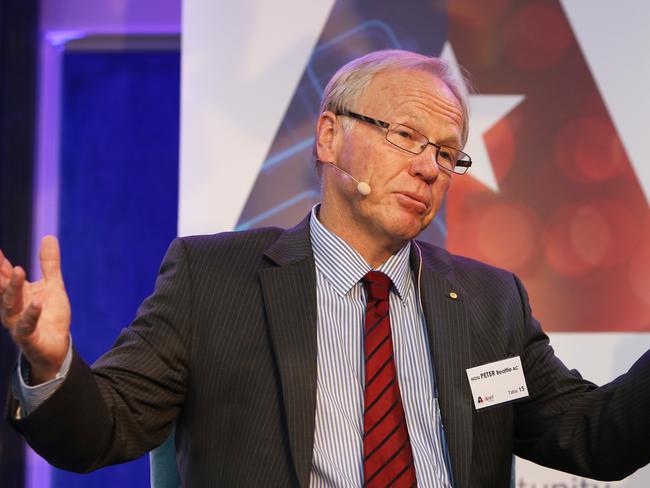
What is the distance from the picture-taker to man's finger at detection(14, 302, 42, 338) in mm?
1356

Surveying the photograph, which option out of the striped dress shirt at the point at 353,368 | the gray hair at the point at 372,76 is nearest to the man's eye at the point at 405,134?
the gray hair at the point at 372,76

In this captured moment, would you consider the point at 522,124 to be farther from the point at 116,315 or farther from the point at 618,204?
the point at 116,315

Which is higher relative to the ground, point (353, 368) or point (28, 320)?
point (28, 320)

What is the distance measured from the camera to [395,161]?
2.05 meters

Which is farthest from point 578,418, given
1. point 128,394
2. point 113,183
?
point 113,183

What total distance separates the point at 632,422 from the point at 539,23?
5.02ft

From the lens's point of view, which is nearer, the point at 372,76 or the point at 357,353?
the point at 357,353

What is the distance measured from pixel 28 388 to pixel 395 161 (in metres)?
1.02

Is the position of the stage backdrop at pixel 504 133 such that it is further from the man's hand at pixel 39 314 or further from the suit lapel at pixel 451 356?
the man's hand at pixel 39 314

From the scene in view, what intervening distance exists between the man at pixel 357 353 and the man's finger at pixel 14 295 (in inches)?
8.5

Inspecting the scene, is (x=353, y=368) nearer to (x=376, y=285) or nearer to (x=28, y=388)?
(x=376, y=285)

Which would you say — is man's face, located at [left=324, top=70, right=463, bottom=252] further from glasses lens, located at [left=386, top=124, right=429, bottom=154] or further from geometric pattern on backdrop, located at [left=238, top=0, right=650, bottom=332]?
geometric pattern on backdrop, located at [left=238, top=0, right=650, bottom=332]

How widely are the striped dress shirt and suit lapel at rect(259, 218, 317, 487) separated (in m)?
0.05

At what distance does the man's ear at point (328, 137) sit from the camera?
2193 mm
